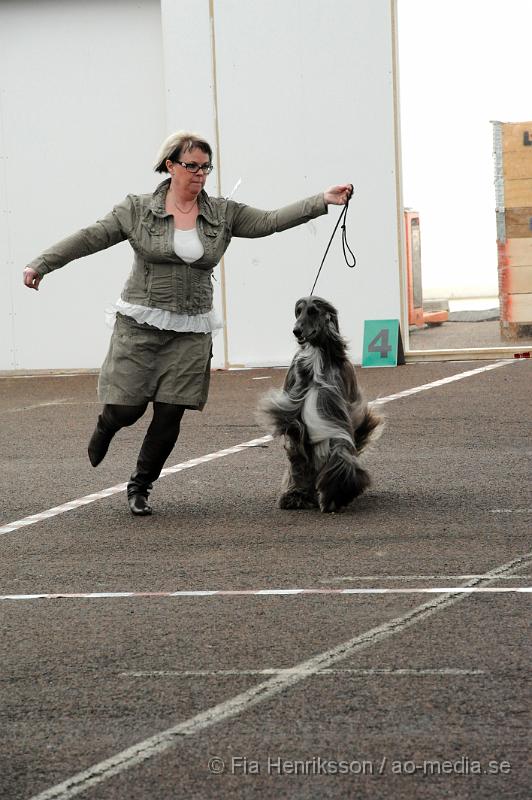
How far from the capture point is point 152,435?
7.63 m

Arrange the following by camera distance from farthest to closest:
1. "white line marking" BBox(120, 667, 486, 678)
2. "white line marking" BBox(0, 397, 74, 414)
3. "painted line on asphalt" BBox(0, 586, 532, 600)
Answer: "white line marking" BBox(0, 397, 74, 414) → "painted line on asphalt" BBox(0, 586, 532, 600) → "white line marking" BBox(120, 667, 486, 678)

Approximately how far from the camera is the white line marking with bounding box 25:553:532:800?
3750mm

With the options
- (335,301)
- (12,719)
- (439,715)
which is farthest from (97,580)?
(335,301)

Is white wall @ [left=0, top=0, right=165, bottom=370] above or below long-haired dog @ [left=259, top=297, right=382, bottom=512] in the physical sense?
above

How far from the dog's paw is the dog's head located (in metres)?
0.79

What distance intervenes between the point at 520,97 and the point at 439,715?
12.0 meters

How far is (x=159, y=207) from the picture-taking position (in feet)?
24.5

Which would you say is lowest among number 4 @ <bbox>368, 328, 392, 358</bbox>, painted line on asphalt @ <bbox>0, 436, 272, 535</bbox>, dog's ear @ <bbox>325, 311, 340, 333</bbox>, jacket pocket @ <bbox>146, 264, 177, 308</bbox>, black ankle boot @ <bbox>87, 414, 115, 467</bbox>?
painted line on asphalt @ <bbox>0, 436, 272, 535</bbox>

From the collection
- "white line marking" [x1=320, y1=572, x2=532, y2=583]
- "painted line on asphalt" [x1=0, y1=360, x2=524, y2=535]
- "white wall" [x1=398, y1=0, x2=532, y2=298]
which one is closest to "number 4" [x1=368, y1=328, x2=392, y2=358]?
"white wall" [x1=398, y1=0, x2=532, y2=298]

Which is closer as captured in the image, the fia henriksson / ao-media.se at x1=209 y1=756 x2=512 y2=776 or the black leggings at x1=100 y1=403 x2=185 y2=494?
the fia henriksson / ao-media.se at x1=209 y1=756 x2=512 y2=776

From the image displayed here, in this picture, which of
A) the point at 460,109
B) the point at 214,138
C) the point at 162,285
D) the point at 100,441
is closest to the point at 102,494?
the point at 100,441

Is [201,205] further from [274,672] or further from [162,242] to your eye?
[274,672]

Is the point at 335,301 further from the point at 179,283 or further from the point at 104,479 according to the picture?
the point at 179,283

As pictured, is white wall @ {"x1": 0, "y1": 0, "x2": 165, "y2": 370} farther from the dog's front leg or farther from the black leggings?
the dog's front leg
